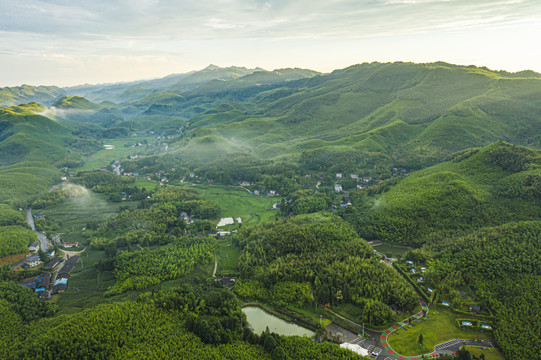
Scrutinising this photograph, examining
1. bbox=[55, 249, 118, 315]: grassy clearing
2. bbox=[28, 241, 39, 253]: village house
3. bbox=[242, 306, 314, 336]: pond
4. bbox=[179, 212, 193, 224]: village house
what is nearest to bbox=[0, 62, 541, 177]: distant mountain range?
bbox=[179, 212, 193, 224]: village house

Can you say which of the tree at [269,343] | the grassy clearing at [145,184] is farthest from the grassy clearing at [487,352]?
the grassy clearing at [145,184]

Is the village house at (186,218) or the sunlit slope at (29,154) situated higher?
the sunlit slope at (29,154)

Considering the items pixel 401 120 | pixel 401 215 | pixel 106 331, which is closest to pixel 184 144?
pixel 401 120

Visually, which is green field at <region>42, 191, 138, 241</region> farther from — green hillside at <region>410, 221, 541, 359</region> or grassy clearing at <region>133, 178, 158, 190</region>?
green hillside at <region>410, 221, 541, 359</region>

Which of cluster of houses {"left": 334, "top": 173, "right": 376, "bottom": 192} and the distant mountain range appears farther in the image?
the distant mountain range

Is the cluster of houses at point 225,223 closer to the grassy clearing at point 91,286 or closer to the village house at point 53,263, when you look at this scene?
the grassy clearing at point 91,286
